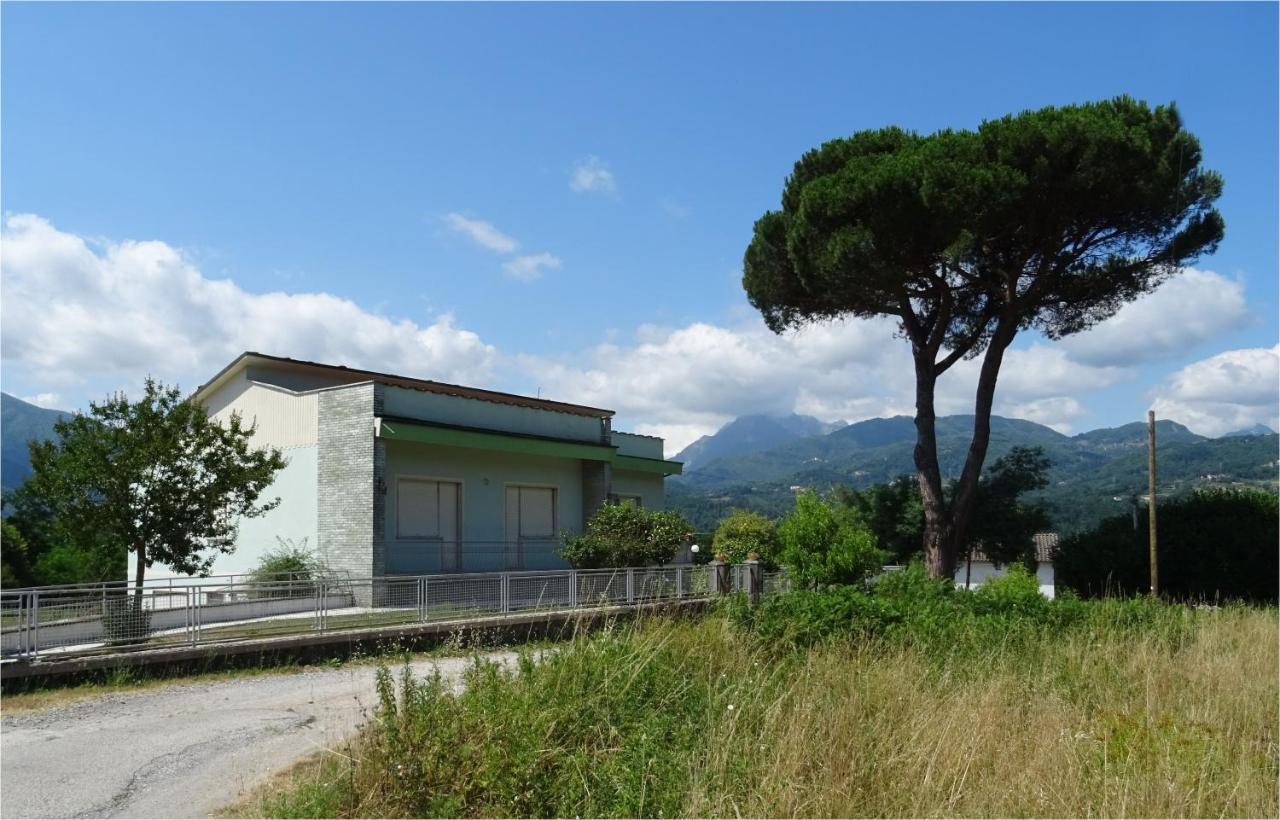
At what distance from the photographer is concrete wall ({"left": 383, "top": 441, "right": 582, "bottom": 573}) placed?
21.4 meters

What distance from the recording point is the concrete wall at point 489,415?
21.4 metres

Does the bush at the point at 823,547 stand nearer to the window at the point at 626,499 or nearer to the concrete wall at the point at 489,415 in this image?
the window at the point at 626,499

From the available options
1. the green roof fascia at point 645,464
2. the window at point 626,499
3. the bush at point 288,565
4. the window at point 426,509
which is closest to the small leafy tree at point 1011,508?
the green roof fascia at point 645,464

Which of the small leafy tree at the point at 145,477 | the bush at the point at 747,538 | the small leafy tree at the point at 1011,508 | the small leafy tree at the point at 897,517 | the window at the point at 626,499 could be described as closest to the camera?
the small leafy tree at the point at 145,477

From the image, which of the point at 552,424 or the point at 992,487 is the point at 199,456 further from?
the point at 992,487

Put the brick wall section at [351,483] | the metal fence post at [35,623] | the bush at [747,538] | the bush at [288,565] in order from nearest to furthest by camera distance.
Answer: the metal fence post at [35,623]
the bush at [288,565]
the brick wall section at [351,483]
the bush at [747,538]

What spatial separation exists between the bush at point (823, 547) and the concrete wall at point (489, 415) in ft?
20.5

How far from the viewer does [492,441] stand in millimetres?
22594

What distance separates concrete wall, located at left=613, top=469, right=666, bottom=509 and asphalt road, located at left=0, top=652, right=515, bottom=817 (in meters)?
18.3

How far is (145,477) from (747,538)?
17.8m

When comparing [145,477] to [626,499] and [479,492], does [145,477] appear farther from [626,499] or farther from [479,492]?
[626,499]

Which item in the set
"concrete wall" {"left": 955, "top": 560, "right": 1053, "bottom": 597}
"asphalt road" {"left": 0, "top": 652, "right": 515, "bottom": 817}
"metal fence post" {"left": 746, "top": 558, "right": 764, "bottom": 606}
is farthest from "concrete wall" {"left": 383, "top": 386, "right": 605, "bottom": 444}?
"concrete wall" {"left": 955, "top": 560, "right": 1053, "bottom": 597}

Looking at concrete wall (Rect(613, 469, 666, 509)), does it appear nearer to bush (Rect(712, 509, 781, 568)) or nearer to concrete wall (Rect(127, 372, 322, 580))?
bush (Rect(712, 509, 781, 568))

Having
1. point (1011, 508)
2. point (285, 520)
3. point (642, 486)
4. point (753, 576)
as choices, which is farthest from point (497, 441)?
point (1011, 508)
